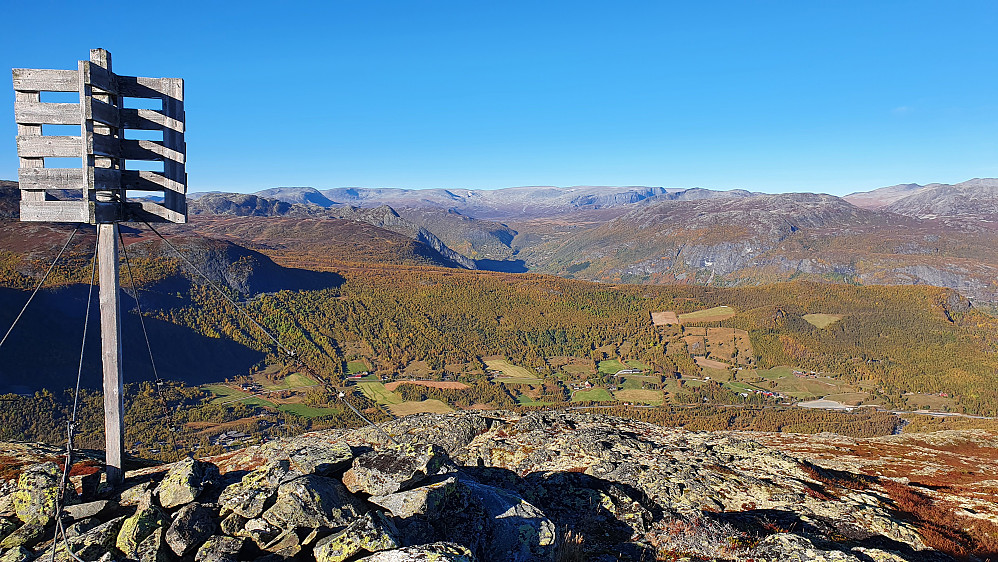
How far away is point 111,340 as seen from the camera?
10.5 m

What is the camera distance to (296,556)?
858 centimetres

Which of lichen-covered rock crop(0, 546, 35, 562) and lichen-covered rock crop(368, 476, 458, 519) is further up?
lichen-covered rock crop(368, 476, 458, 519)

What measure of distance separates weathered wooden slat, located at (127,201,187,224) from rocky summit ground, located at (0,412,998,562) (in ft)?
19.1

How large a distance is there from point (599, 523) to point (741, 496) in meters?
7.01

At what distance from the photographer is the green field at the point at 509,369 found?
541 ft

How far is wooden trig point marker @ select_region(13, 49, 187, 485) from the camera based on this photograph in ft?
30.9

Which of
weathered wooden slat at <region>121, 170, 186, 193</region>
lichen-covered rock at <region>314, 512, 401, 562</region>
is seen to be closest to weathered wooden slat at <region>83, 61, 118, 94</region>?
weathered wooden slat at <region>121, 170, 186, 193</region>

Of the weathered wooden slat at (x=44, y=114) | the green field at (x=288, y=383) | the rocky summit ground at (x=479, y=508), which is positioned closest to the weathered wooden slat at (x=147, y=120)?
the weathered wooden slat at (x=44, y=114)

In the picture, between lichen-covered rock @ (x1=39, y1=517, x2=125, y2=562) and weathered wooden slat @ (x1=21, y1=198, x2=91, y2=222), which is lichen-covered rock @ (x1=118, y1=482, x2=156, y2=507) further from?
weathered wooden slat @ (x1=21, y1=198, x2=91, y2=222)

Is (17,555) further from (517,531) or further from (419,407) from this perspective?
(419,407)

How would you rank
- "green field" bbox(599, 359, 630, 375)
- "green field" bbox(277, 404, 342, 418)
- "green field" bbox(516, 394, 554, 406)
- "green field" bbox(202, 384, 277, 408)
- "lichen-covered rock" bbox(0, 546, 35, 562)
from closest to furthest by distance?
1. "lichen-covered rock" bbox(0, 546, 35, 562)
2. "green field" bbox(277, 404, 342, 418)
3. "green field" bbox(202, 384, 277, 408)
4. "green field" bbox(516, 394, 554, 406)
5. "green field" bbox(599, 359, 630, 375)

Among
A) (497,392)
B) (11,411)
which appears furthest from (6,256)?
(497,392)

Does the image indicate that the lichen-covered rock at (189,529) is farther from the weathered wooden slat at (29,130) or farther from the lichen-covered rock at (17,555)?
the weathered wooden slat at (29,130)

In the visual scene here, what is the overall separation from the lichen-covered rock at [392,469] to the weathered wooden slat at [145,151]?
8.37 metres
